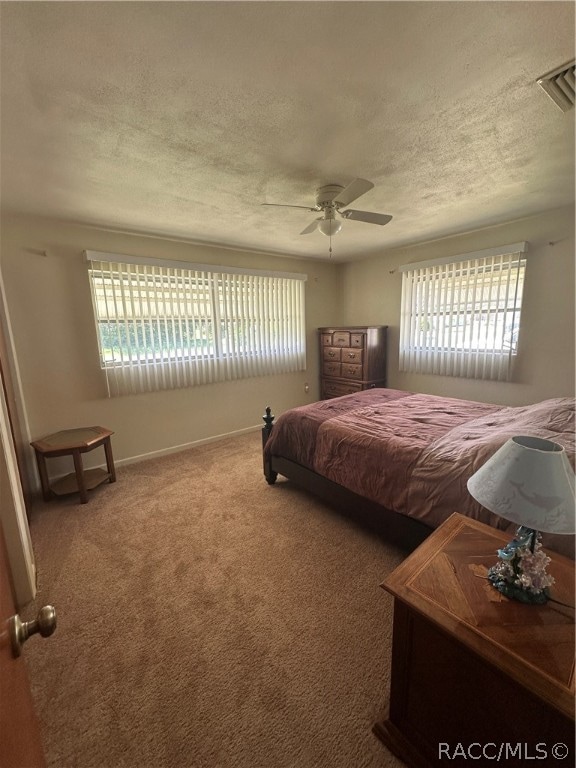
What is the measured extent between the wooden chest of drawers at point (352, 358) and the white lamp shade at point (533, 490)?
3447 millimetres

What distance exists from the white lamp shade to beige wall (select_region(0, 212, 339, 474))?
340cm

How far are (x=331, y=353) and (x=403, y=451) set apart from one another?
9.56 feet

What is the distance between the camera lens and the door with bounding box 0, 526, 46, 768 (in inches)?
20.6

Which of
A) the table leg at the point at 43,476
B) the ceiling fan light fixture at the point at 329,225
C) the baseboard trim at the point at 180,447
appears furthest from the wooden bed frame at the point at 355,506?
the table leg at the point at 43,476

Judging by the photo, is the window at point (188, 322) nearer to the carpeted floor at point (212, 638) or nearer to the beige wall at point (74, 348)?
the beige wall at point (74, 348)

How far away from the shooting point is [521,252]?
3.19 m

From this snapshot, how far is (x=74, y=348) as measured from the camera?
3035 millimetres

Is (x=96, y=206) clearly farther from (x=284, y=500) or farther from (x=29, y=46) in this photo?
(x=284, y=500)

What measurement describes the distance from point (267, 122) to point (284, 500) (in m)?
2.53

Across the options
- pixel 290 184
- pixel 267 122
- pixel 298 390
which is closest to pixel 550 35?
pixel 267 122

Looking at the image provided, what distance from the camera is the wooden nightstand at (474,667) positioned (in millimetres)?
773

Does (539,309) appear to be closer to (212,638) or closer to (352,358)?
(352,358)

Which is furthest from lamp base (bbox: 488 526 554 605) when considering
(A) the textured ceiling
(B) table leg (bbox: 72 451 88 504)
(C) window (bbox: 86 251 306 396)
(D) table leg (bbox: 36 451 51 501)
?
(C) window (bbox: 86 251 306 396)

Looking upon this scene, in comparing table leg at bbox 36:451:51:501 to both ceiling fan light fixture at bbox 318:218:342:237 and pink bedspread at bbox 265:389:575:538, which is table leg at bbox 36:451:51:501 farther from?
ceiling fan light fixture at bbox 318:218:342:237
